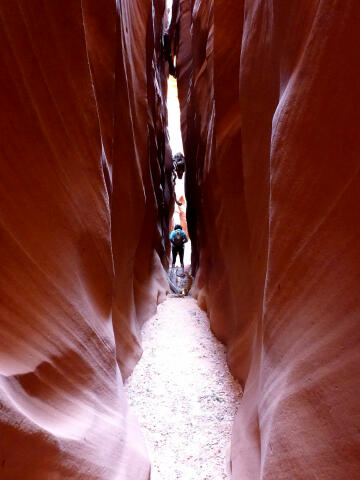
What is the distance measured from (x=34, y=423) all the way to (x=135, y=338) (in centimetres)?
210

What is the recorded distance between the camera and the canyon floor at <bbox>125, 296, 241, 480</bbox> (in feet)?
6.15

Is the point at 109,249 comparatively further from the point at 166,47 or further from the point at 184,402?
the point at 166,47

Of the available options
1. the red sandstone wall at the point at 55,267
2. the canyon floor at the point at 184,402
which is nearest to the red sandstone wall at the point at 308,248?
the canyon floor at the point at 184,402

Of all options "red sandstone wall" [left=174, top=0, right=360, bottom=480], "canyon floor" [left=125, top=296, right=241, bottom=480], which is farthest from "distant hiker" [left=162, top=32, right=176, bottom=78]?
"red sandstone wall" [left=174, top=0, right=360, bottom=480]

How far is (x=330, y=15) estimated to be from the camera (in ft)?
3.58

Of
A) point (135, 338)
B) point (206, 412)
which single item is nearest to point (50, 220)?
point (206, 412)

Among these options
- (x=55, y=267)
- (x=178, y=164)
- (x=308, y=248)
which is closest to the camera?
(x=308, y=248)

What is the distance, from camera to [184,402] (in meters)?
2.45

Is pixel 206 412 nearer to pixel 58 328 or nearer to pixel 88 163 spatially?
pixel 58 328

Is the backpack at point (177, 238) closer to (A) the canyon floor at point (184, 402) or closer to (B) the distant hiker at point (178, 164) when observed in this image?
(B) the distant hiker at point (178, 164)

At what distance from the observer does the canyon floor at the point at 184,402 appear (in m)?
1.88

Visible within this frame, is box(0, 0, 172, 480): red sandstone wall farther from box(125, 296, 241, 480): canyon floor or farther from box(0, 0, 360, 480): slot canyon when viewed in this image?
box(125, 296, 241, 480): canyon floor

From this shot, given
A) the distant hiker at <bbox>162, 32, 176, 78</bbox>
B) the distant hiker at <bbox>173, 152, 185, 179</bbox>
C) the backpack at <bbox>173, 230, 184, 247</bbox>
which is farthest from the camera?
the distant hiker at <bbox>173, 152, 185, 179</bbox>

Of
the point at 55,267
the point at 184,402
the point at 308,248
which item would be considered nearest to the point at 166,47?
the point at 184,402
